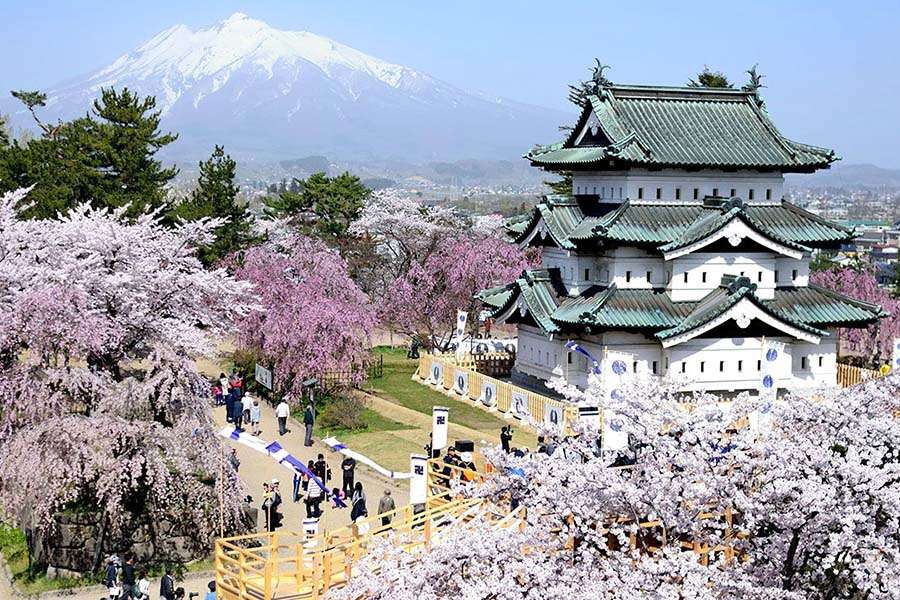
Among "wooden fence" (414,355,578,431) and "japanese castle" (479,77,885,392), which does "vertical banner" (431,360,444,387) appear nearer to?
"wooden fence" (414,355,578,431)

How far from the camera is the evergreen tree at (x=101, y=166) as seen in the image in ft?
184

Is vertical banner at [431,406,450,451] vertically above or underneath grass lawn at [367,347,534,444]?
above

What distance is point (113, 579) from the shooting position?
24469 mm

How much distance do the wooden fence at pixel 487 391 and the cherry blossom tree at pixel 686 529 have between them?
1573 cm

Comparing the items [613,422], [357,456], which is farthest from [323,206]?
[613,422]

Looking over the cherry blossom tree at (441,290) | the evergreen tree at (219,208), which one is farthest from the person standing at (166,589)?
the evergreen tree at (219,208)

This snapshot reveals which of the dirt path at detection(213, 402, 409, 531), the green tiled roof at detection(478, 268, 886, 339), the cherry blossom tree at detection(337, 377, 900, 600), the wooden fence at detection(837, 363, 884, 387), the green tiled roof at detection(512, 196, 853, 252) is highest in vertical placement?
the green tiled roof at detection(512, 196, 853, 252)

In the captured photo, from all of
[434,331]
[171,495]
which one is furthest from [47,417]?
[434,331]

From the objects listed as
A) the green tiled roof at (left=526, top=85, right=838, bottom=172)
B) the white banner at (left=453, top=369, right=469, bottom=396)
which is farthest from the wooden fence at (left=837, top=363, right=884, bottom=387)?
the white banner at (left=453, top=369, right=469, bottom=396)

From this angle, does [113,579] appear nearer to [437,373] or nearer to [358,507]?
[358,507]

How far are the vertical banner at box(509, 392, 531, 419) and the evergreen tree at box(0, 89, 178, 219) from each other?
21615 millimetres

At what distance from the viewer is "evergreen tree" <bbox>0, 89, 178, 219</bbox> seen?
5594 cm

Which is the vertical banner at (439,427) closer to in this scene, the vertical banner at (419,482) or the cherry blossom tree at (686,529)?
the vertical banner at (419,482)

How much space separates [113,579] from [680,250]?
2191 cm
